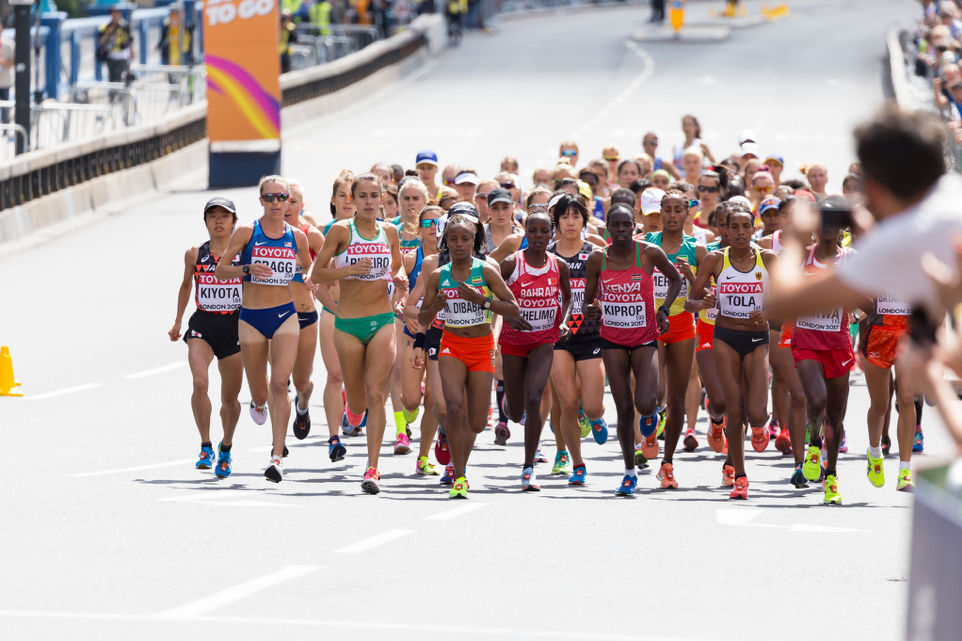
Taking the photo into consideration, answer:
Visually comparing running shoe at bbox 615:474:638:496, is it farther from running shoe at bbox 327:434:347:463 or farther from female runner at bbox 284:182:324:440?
female runner at bbox 284:182:324:440

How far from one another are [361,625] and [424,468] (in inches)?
211

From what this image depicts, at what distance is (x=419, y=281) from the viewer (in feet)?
41.3

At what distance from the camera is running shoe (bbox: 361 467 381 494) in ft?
36.9

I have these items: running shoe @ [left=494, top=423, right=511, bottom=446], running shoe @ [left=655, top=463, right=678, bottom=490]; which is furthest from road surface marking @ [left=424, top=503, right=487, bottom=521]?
running shoe @ [left=494, top=423, right=511, bottom=446]

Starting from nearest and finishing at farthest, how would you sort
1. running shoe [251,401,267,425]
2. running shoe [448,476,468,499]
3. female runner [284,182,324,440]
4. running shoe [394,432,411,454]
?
running shoe [448,476,468,499]
running shoe [251,401,267,425]
female runner [284,182,324,440]
running shoe [394,432,411,454]

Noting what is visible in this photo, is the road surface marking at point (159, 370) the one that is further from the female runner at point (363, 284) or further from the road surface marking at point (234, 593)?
the road surface marking at point (234, 593)

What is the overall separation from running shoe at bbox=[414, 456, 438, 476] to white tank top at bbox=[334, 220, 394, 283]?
147cm

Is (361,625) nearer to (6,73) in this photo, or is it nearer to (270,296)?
(270,296)

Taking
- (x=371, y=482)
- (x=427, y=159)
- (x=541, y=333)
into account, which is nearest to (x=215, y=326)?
(x=371, y=482)

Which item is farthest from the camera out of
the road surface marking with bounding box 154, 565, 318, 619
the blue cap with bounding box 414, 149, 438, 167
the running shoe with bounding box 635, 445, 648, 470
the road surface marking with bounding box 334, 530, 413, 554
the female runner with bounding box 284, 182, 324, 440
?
the blue cap with bounding box 414, 149, 438, 167

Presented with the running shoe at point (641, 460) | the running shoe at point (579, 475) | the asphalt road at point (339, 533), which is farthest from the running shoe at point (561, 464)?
the running shoe at point (641, 460)

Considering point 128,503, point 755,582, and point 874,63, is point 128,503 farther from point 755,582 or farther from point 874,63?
point 874,63

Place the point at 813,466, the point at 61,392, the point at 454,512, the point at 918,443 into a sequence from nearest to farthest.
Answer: the point at 454,512, the point at 813,466, the point at 918,443, the point at 61,392

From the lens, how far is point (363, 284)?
12000mm
